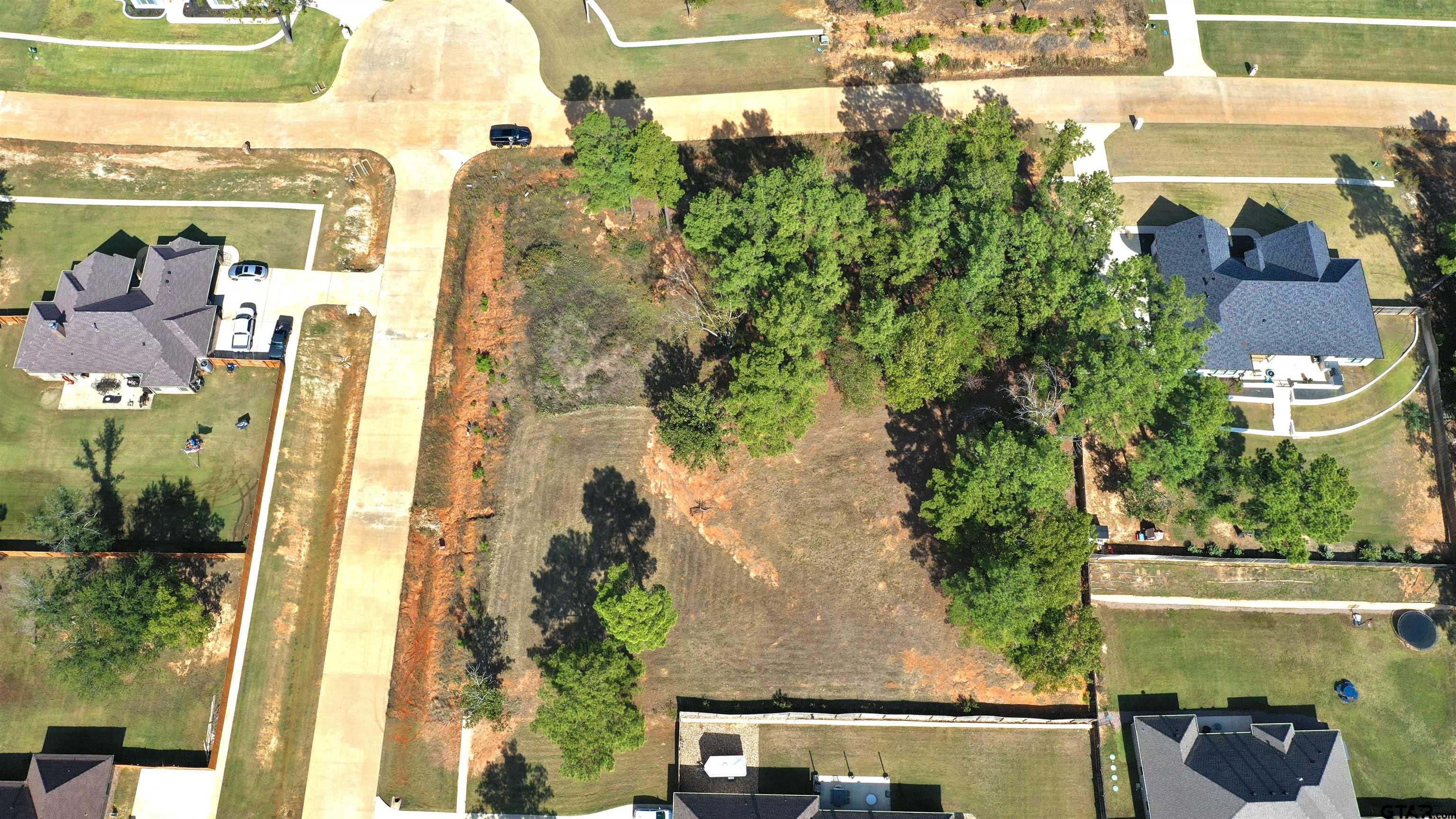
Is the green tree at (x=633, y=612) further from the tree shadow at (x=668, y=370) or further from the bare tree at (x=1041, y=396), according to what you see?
the bare tree at (x=1041, y=396)

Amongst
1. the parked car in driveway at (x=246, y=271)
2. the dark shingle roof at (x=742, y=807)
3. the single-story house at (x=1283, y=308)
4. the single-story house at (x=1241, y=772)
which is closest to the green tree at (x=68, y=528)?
the parked car in driveway at (x=246, y=271)

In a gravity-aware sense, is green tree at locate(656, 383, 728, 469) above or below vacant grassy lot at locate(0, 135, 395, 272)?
below

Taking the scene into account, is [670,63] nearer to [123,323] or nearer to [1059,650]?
[123,323]

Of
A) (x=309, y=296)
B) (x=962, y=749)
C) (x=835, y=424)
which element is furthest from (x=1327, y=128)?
(x=309, y=296)

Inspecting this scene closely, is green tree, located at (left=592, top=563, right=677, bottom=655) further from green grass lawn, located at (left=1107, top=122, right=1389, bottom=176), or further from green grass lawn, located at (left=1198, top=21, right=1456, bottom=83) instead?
green grass lawn, located at (left=1198, top=21, right=1456, bottom=83)

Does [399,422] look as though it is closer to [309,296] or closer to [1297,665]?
[309,296]

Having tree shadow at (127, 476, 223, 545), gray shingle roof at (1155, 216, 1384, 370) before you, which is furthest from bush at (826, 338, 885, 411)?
tree shadow at (127, 476, 223, 545)
